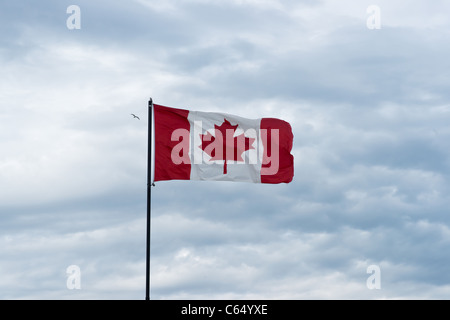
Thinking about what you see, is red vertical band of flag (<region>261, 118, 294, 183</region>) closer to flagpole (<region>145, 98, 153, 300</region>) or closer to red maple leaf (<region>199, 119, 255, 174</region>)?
red maple leaf (<region>199, 119, 255, 174</region>)

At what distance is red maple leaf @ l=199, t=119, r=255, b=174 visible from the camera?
A: 37000 mm

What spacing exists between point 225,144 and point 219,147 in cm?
36

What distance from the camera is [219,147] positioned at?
37.2 meters

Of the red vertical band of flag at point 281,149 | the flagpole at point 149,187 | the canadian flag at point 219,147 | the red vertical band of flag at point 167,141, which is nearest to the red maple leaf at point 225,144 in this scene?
the canadian flag at point 219,147

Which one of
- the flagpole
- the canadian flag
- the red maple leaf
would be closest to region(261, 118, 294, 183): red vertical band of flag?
the canadian flag

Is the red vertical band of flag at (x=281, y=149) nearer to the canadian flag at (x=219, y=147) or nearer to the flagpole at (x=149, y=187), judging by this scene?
the canadian flag at (x=219, y=147)

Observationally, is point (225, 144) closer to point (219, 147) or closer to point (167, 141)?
point (219, 147)

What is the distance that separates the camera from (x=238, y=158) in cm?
3753

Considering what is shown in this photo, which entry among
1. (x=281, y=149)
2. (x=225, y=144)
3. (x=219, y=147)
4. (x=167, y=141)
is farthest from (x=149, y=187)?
(x=281, y=149)

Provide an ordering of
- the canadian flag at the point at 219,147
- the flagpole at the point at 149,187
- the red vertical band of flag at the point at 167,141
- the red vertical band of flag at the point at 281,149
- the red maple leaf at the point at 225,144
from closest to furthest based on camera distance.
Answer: the flagpole at the point at 149,187 → the red vertical band of flag at the point at 167,141 → the canadian flag at the point at 219,147 → the red maple leaf at the point at 225,144 → the red vertical band of flag at the point at 281,149

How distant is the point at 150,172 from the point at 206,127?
4112 mm

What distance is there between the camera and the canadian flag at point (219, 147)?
117 feet
